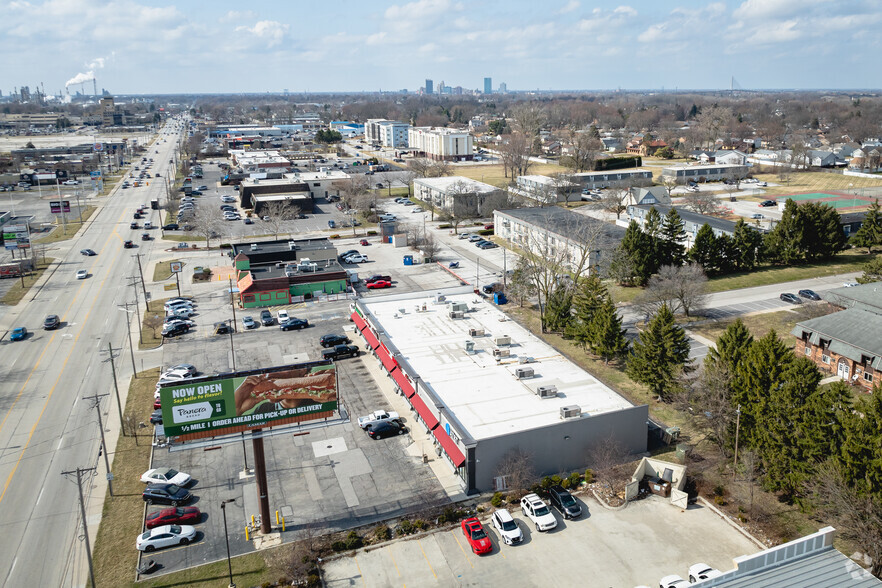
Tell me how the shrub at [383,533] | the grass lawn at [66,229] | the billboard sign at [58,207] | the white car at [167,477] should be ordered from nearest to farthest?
the shrub at [383,533], the white car at [167,477], the grass lawn at [66,229], the billboard sign at [58,207]

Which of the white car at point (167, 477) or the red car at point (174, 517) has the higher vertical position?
the white car at point (167, 477)

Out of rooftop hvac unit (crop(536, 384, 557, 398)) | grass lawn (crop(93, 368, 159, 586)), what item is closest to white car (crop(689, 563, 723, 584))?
rooftop hvac unit (crop(536, 384, 557, 398))

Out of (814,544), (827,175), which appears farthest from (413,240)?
(827,175)

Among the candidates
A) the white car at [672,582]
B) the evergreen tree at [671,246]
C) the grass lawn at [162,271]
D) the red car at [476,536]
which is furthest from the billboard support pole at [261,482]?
the grass lawn at [162,271]

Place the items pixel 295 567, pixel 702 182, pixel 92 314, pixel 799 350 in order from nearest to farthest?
pixel 295 567
pixel 799 350
pixel 92 314
pixel 702 182

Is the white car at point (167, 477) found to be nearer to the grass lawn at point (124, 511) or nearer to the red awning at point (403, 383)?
the grass lawn at point (124, 511)

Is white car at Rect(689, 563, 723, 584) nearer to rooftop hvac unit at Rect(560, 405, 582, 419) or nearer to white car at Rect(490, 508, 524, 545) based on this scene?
white car at Rect(490, 508, 524, 545)

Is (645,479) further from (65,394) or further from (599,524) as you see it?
(65,394)
